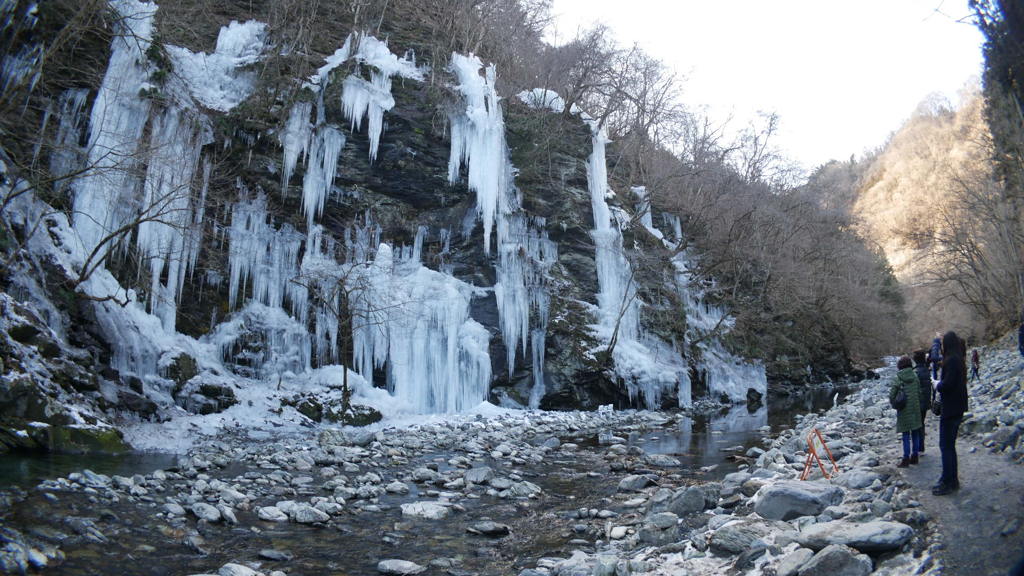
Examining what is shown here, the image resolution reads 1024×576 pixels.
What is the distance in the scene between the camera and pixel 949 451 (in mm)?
3955

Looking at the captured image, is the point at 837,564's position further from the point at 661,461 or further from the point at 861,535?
the point at 661,461

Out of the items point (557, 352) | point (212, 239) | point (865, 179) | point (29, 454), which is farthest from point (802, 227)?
point (865, 179)

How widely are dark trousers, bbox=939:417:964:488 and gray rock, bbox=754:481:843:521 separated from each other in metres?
0.70

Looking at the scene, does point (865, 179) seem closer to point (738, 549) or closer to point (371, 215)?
point (371, 215)

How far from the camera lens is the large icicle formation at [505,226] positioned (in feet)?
52.4

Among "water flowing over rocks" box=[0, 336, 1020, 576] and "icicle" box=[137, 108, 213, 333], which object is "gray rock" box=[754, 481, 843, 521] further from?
"icicle" box=[137, 108, 213, 333]

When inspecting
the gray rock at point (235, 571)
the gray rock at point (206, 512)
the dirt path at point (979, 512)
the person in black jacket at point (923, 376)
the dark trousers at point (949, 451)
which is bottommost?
the gray rock at point (206, 512)

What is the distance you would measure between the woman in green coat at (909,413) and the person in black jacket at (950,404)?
1.06 metres

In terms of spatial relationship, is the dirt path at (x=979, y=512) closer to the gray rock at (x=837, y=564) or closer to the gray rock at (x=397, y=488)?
the gray rock at (x=837, y=564)

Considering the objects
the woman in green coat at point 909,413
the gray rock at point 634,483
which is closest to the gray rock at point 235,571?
the gray rock at point 634,483

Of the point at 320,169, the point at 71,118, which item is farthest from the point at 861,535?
the point at 71,118

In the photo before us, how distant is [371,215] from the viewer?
16.2 metres

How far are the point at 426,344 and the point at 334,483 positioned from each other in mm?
8165

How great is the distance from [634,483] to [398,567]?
3.48 m
